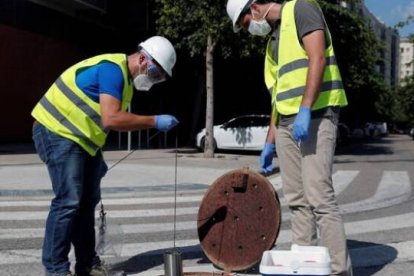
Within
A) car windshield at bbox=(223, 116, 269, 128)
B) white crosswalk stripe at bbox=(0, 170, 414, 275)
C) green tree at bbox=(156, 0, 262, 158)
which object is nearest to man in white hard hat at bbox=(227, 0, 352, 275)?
white crosswalk stripe at bbox=(0, 170, 414, 275)

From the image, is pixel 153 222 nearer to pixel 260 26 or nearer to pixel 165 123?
pixel 165 123

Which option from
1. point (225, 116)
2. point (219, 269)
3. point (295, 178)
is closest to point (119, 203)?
point (219, 269)

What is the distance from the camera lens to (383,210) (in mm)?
9586

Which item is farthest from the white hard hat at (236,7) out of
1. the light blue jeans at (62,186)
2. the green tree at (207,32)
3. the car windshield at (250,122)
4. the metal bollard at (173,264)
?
the car windshield at (250,122)

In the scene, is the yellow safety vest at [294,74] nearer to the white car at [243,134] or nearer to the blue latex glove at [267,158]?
the blue latex glove at [267,158]

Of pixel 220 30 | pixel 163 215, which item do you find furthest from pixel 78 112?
pixel 220 30

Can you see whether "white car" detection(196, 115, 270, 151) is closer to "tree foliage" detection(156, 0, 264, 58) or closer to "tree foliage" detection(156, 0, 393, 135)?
"tree foliage" detection(156, 0, 393, 135)

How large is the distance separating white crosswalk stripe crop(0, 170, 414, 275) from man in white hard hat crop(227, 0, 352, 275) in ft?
4.12

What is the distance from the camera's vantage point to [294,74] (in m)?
4.52

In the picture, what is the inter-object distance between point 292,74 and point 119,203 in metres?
5.79

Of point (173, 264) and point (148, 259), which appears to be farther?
point (148, 259)

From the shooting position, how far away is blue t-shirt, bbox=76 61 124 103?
4.47 meters

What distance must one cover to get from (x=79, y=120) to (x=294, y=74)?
1.47 m

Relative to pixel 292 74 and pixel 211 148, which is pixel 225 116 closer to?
pixel 211 148
